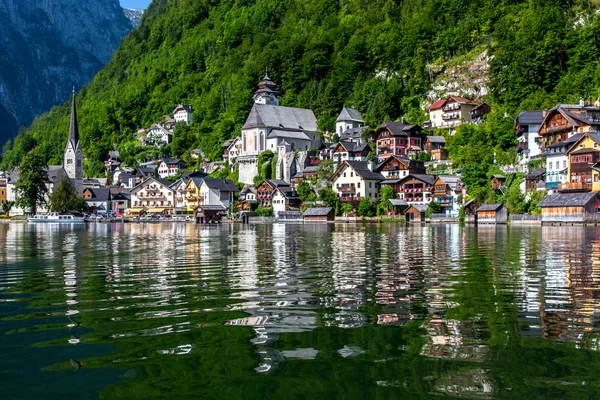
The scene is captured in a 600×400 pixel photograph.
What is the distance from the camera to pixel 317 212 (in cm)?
8488

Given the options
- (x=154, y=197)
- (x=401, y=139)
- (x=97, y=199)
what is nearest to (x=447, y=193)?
(x=401, y=139)

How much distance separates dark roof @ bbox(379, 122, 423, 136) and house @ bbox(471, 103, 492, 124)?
7780 mm

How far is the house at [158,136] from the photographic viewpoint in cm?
15138

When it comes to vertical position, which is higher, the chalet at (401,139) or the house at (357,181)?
the chalet at (401,139)

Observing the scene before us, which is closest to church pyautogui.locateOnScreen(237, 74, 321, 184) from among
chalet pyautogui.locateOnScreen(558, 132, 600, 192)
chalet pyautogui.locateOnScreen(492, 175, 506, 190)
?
chalet pyautogui.locateOnScreen(492, 175, 506, 190)

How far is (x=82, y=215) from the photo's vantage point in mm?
100500

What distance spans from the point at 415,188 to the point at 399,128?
14.1 m

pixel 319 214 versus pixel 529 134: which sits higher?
pixel 529 134

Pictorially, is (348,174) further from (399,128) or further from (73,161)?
(73,161)

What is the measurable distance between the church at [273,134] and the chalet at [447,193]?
34.6 metres

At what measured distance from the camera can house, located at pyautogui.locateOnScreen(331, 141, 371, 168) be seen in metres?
94.7

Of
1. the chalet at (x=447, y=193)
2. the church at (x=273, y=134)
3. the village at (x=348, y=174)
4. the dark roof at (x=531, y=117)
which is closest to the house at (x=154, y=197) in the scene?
the village at (x=348, y=174)

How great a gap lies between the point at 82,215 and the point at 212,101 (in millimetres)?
55325

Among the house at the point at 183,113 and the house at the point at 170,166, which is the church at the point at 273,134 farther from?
the house at the point at 183,113
